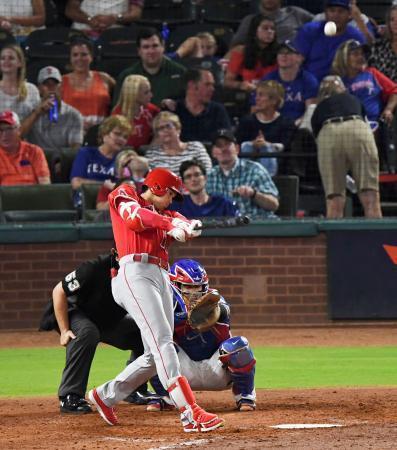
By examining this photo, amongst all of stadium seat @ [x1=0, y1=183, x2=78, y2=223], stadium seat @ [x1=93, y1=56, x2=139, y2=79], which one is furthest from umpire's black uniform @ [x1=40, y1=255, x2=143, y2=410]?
stadium seat @ [x1=93, y1=56, x2=139, y2=79]

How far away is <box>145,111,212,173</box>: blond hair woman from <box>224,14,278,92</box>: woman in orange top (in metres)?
1.75

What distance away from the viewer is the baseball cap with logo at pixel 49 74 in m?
12.7

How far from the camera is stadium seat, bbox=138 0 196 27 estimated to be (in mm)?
14852

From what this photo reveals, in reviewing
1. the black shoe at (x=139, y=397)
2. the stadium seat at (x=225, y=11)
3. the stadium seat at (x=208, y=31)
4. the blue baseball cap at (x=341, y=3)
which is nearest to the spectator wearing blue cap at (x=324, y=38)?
the blue baseball cap at (x=341, y=3)

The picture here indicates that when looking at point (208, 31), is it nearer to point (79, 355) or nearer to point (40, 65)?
point (40, 65)

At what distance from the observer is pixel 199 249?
37.9 feet

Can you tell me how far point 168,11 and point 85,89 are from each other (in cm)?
258

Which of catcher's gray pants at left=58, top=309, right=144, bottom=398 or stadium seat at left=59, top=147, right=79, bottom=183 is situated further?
stadium seat at left=59, top=147, right=79, bottom=183

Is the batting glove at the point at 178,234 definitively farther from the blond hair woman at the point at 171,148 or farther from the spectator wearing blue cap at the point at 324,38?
the spectator wearing blue cap at the point at 324,38

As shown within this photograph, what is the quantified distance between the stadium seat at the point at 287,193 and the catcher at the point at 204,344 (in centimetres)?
470

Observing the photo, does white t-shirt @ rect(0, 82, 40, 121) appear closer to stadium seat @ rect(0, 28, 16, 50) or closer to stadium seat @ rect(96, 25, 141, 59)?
stadium seat @ rect(0, 28, 16, 50)

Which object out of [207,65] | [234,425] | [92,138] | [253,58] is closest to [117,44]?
[207,65]

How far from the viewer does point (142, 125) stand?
12406mm

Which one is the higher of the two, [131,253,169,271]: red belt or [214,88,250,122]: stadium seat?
[214,88,250,122]: stadium seat
